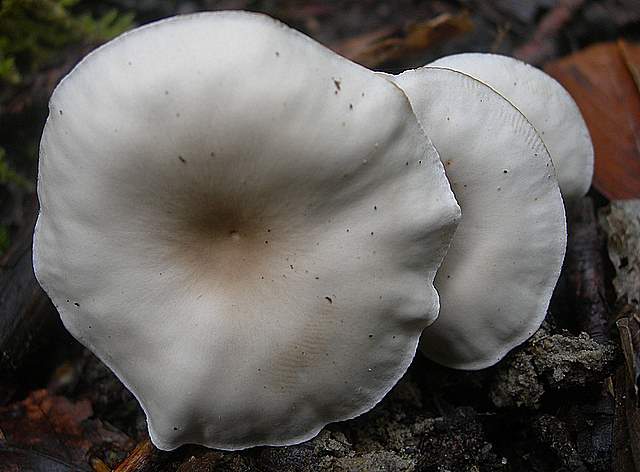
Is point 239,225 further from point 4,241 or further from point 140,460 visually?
point 4,241

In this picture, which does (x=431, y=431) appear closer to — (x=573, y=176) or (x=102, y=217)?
(x=573, y=176)

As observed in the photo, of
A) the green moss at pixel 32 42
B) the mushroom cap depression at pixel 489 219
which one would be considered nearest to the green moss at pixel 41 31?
the green moss at pixel 32 42

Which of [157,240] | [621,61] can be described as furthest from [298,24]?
[157,240]

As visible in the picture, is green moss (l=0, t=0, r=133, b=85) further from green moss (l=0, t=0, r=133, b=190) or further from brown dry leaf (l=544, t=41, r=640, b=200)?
brown dry leaf (l=544, t=41, r=640, b=200)

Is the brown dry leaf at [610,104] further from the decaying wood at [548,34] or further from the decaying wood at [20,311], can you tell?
the decaying wood at [20,311]

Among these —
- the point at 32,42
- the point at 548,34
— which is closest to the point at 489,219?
the point at 548,34

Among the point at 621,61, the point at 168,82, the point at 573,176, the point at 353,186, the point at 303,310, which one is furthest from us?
the point at 621,61
